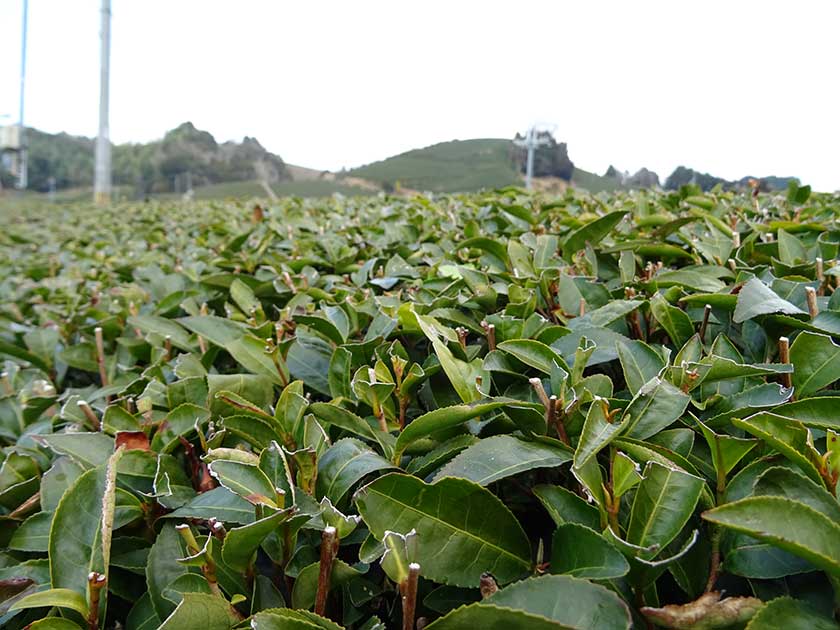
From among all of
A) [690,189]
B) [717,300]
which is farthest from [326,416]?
[690,189]

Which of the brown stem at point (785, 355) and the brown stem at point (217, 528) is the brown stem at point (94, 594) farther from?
the brown stem at point (785, 355)

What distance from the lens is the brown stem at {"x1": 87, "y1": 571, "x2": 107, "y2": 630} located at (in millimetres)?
706

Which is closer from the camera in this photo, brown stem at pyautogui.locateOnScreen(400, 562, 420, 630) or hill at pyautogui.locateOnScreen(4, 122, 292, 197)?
brown stem at pyautogui.locateOnScreen(400, 562, 420, 630)

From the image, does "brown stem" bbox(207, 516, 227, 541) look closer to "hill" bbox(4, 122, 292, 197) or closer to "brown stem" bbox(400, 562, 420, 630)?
"brown stem" bbox(400, 562, 420, 630)

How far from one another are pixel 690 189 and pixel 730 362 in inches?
76.1

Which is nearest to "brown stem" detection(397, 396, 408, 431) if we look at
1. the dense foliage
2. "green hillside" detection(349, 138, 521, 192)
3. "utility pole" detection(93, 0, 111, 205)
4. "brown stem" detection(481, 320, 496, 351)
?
the dense foliage

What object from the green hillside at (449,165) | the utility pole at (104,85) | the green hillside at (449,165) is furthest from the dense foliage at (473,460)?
the green hillside at (449,165)

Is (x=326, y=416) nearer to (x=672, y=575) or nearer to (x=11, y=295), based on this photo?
(x=672, y=575)

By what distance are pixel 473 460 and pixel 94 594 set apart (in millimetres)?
461

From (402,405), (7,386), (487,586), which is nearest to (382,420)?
(402,405)

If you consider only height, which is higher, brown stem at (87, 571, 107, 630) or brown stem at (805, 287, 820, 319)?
brown stem at (805, 287, 820, 319)

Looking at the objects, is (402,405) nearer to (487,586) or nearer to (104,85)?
(487,586)

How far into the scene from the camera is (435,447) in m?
0.87

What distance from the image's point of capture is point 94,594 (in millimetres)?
721
